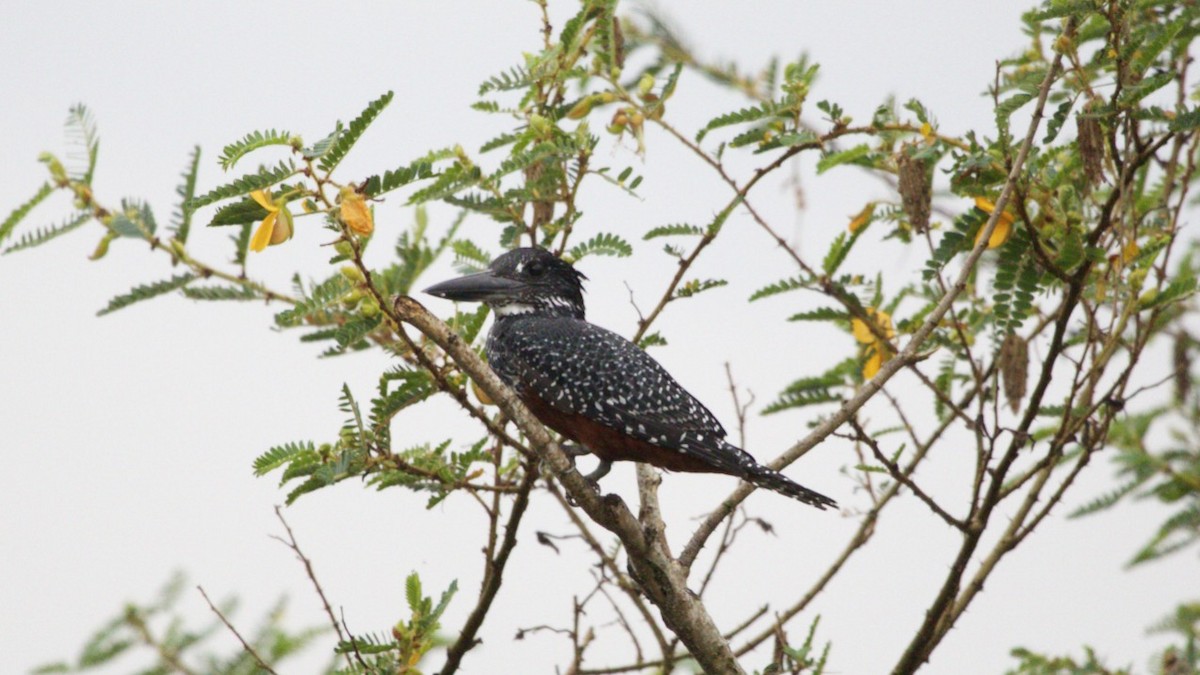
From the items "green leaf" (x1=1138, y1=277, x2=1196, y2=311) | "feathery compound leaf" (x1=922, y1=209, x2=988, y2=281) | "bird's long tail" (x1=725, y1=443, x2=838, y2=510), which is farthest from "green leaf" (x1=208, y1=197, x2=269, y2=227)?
"green leaf" (x1=1138, y1=277, x2=1196, y2=311)

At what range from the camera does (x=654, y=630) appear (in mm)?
4598

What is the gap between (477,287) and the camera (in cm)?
510

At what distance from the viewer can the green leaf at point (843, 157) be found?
430 cm

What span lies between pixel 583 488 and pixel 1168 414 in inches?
133

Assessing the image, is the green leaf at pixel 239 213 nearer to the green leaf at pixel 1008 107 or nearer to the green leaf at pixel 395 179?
the green leaf at pixel 395 179

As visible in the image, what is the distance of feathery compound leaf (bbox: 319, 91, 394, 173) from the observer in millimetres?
3250

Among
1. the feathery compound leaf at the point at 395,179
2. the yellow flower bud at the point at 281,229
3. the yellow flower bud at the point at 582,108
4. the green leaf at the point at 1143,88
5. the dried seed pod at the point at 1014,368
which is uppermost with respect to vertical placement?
the yellow flower bud at the point at 582,108

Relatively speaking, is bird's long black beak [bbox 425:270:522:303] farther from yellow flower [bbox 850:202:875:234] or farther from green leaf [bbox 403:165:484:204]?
yellow flower [bbox 850:202:875:234]

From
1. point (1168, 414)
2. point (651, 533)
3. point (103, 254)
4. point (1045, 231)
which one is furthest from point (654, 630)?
point (1168, 414)

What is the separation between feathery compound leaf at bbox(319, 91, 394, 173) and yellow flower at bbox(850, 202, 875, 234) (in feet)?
6.66

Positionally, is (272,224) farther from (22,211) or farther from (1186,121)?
(1186,121)

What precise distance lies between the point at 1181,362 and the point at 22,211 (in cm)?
451

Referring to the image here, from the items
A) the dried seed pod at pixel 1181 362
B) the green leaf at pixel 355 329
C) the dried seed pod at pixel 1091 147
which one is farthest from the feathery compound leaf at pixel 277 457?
the dried seed pod at pixel 1181 362

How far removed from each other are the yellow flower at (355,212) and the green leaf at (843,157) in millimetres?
1740
